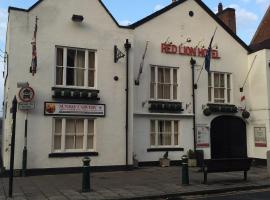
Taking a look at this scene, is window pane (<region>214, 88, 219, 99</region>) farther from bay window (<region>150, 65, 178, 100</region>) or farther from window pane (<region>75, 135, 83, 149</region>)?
window pane (<region>75, 135, 83, 149</region>)

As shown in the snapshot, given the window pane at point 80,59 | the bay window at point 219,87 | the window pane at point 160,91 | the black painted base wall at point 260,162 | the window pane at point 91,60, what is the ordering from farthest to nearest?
the bay window at point 219,87, the black painted base wall at point 260,162, the window pane at point 160,91, the window pane at point 91,60, the window pane at point 80,59

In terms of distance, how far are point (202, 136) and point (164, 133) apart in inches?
87.1

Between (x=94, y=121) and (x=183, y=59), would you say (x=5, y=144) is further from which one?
(x=183, y=59)

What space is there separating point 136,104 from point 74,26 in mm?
4855

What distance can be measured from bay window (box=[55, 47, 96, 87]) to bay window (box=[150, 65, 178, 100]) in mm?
3688

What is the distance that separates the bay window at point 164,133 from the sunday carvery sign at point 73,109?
3.53 metres

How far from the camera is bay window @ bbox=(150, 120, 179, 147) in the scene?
20.3 metres

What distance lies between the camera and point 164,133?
20.6 m

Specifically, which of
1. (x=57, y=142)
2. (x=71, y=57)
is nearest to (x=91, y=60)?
(x=71, y=57)

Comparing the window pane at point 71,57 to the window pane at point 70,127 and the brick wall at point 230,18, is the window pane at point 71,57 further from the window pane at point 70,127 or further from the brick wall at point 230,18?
the brick wall at point 230,18

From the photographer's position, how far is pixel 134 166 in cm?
1878

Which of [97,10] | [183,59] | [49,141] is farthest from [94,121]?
[183,59]

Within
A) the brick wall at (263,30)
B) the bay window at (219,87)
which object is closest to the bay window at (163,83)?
the bay window at (219,87)

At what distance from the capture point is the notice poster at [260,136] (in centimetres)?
2184
